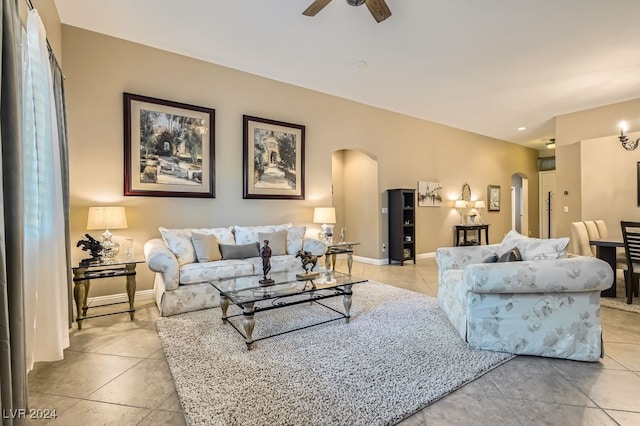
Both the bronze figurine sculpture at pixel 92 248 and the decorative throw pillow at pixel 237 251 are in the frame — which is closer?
the bronze figurine sculpture at pixel 92 248

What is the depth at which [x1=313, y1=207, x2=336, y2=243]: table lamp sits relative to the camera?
5.16 metres

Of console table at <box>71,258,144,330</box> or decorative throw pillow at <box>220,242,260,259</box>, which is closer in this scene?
console table at <box>71,258,144,330</box>

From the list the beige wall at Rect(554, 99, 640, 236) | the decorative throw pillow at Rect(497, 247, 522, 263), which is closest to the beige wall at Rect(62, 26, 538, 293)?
the beige wall at Rect(554, 99, 640, 236)

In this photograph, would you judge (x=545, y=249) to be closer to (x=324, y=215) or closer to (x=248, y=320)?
(x=248, y=320)

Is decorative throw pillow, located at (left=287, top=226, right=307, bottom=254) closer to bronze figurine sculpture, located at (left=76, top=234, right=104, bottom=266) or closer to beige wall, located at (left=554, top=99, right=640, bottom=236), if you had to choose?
bronze figurine sculpture, located at (left=76, top=234, right=104, bottom=266)

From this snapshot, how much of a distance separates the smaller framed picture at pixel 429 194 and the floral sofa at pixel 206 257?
3.50m

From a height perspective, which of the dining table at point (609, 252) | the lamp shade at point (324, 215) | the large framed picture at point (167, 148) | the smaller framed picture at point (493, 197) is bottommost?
the dining table at point (609, 252)

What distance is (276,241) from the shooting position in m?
4.30

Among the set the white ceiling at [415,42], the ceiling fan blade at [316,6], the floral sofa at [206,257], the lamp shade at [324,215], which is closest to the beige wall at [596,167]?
the white ceiling at [415,42]

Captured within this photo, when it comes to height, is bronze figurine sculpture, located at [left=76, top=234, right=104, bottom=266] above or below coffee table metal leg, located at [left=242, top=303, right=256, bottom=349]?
above

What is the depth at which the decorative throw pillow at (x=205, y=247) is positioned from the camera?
148 inches

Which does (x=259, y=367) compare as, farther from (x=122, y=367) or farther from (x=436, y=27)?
(x=436, y=27)

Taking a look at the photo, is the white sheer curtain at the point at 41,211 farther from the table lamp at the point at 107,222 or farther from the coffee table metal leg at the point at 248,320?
the coffee table metal leg at the point at 248,320

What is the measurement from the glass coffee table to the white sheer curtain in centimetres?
118
